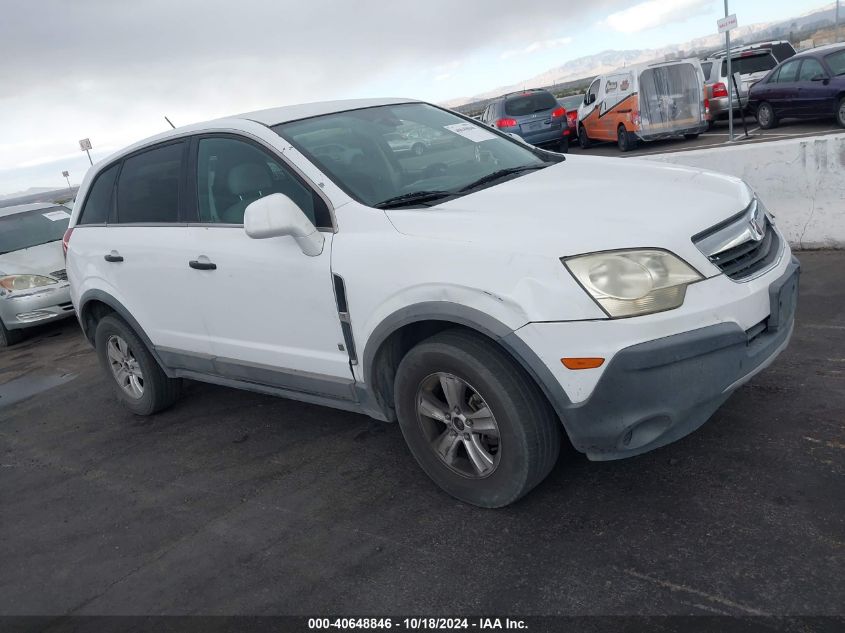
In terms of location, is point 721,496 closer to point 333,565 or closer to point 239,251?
point 333,565

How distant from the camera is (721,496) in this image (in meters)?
3.12

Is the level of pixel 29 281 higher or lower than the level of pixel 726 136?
higher

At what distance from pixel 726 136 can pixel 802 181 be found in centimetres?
1089

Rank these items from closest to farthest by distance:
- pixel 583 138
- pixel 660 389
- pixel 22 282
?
pixel 660 389, pixel 22 282, pixel 583 138

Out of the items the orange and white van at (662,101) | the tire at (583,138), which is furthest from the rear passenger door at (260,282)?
the tire at (583,138)

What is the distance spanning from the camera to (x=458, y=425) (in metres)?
3.25

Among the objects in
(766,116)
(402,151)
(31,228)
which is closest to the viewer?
(402,151)

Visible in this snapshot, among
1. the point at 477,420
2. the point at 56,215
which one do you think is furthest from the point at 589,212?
the point at 56,215

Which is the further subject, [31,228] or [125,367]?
[31,228]

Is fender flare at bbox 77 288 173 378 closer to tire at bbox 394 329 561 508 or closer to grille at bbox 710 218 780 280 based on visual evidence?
tire at bbox 394 329 561 508

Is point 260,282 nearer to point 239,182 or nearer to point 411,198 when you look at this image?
point 239,182

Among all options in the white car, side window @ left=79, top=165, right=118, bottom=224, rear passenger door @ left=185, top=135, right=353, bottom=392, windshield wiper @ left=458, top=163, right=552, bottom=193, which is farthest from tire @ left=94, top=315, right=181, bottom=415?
windshield wiper @ left=458, top=163, right=552, bottom=193

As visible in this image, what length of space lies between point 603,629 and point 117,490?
2.96 metres

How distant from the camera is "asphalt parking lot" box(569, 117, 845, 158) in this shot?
1418cm
